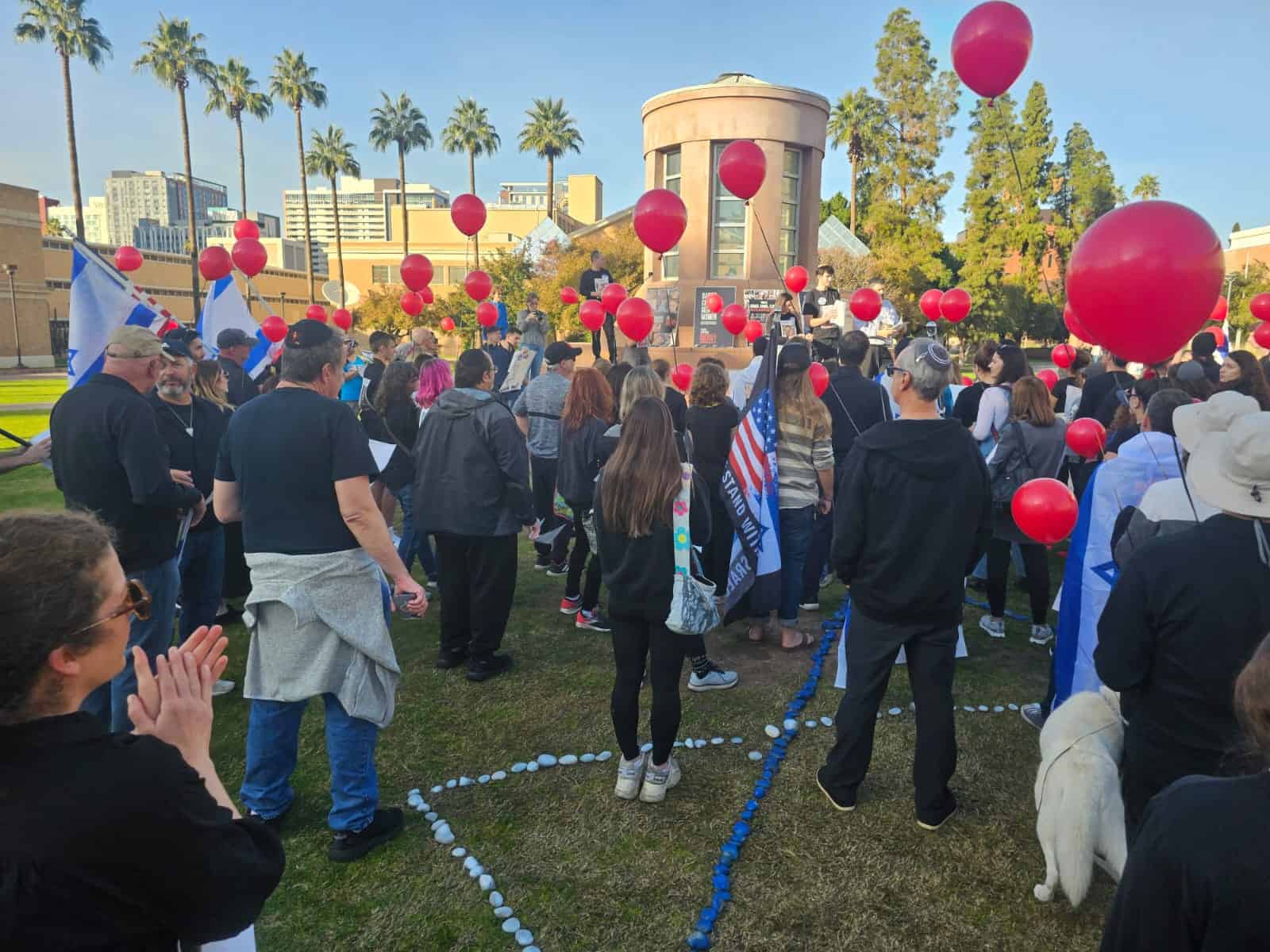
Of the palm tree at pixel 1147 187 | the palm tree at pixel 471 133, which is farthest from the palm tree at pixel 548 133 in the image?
the palm tree at pixel 1147 187

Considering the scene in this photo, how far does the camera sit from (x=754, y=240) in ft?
66.3

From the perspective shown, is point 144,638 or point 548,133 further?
point 548,133

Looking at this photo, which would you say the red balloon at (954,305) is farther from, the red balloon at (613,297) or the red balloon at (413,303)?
the red balloon at (413,303)

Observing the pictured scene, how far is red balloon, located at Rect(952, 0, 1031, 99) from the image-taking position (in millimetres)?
5613

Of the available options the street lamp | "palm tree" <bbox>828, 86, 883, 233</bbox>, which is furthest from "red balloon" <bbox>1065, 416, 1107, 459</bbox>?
the street lamp

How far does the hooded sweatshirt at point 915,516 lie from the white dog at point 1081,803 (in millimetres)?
627

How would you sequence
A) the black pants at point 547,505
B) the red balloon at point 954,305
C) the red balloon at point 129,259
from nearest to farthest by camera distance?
the black pants at point 547,505
the red balloon at point 954,305
the red balloon at point 129,259

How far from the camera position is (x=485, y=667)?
15.8 ft

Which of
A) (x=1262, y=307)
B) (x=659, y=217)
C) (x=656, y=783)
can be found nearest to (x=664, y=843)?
(x=656, y=783)

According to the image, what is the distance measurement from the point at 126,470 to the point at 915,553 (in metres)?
3.43

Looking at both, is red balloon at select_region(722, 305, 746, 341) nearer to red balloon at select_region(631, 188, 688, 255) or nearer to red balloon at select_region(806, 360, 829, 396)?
red balloon at select_region(631, 188, 688, 255)

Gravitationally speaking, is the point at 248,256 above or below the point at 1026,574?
above

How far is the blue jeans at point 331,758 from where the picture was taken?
3.12m

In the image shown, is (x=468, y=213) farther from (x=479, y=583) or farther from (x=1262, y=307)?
(x=1262, y=307)
